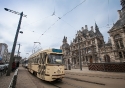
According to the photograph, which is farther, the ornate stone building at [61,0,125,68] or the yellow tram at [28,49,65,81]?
the ornate stone building at [61,0,125,68]

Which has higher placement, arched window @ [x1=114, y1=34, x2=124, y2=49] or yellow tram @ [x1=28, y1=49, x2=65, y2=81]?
arched window @ [x1=114, y1=34, x2=124, y2=49]

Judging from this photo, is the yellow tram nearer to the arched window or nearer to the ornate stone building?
the ornate stone building

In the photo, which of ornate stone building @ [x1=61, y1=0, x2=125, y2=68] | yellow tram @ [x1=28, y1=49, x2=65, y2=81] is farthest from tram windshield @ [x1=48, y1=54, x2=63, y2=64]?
ornate stone building @ [x1=61, y1=0, x2=125, y2=68]

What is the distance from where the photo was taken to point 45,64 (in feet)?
25.2

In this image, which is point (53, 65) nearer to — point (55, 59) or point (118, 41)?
point (55, 59)

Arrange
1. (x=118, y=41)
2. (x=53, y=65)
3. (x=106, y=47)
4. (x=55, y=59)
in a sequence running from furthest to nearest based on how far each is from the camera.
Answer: (x=106, y=47) < (x=118, y=41) < (x=55, y=59) < (x=53, y=65)

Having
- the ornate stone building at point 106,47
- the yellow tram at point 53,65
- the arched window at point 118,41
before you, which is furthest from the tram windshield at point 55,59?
the arched window at point 118,41

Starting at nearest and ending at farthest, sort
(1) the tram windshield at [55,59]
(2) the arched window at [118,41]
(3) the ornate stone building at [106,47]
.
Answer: (1) the tram windshield at [55,59]
(3) the ornate stone building at [106,47]
(2) the arched window at [118,41]

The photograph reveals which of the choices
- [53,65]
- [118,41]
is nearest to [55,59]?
[53,65]

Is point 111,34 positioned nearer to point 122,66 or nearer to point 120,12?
point 120,12

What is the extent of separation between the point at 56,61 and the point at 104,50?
3215 cm

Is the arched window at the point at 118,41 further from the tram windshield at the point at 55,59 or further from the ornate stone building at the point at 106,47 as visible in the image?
the tram windshield at the point at 55,59

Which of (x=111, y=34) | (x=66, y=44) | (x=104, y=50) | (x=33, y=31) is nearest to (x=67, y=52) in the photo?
(x=66, y=44)

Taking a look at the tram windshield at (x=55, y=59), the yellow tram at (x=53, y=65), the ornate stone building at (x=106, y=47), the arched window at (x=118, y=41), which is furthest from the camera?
the arched window at (x=118, y=41)
